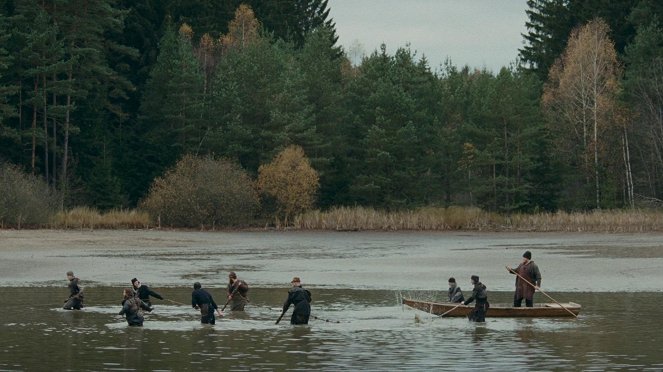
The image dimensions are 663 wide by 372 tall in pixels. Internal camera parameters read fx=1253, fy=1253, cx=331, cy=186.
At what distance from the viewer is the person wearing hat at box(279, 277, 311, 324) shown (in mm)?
32438

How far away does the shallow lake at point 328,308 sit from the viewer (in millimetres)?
26641

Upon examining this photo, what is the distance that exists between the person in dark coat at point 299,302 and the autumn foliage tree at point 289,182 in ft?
197

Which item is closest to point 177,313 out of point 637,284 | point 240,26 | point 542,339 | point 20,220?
point 542,339

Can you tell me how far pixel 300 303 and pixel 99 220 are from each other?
56.2m

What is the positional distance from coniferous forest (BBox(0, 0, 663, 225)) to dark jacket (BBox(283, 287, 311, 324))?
5504 centimetres

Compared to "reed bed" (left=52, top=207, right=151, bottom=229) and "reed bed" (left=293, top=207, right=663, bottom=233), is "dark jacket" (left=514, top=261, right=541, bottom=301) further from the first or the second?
"reed bed" (left=52, top=207, right=151, bottom=229)

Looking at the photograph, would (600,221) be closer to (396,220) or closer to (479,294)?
(396,220)

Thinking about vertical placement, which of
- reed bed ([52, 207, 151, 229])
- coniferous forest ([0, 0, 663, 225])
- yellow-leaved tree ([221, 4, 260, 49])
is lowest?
reed bed ([52, 207, 151, 229])

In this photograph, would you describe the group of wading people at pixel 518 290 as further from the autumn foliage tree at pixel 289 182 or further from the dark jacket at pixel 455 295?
the autumn foliage tree at pixel 289 182

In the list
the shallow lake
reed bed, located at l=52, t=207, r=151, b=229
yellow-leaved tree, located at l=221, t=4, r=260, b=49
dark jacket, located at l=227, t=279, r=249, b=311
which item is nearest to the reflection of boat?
the shallow lake

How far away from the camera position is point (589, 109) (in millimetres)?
95625

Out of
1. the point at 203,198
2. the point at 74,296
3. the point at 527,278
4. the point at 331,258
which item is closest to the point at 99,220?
the point at 203,198

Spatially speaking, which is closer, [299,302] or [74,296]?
[299,302]

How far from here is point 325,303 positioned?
38750mm
